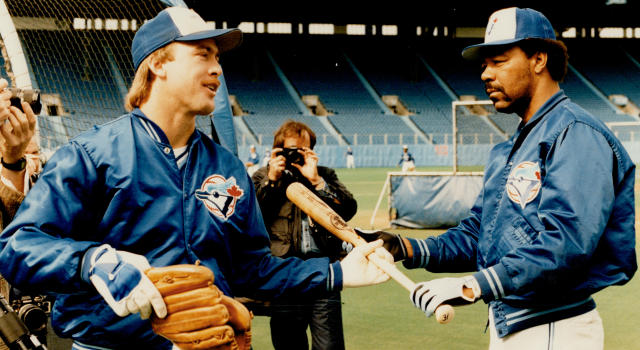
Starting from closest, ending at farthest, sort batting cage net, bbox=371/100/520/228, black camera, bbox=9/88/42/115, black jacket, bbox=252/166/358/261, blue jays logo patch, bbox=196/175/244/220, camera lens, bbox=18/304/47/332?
1. blue jays logo patch, bbox=196/175/244/220
2. black camera, bbox=9/88/42/115
3. camera lens, bbox=18/304/47/332
4. black jacket, bbox=252/166/358/261
5. batting cage net, bbox=371/100/520/228

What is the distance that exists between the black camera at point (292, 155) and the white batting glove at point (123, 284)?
2507 millimetres

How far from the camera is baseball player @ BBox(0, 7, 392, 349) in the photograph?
180 cm

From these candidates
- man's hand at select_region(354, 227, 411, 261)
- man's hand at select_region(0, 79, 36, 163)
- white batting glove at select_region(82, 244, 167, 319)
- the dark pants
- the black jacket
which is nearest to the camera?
white batting glove at select_region(82, 244, 167, 319)

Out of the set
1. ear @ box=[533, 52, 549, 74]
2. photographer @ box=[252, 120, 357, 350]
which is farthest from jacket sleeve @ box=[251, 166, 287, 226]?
ear @ box=[533, 52, 549, 74]

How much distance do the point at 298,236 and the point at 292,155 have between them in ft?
1.87

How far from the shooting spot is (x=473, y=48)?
9.04ft

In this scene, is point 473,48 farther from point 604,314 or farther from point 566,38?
point 566,38

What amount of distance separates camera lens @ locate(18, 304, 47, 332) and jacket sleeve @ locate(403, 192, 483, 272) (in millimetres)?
2095

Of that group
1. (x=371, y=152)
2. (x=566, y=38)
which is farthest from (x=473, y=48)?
(x=566, y=38)

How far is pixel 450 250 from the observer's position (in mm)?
3086

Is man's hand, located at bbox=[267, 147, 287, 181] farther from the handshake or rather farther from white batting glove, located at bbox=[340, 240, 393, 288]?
white batting glove, located at bbox=[340, 240, 393, 288]

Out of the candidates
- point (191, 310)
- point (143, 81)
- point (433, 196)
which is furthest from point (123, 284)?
point (433, 196)

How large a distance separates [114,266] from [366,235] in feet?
5.43

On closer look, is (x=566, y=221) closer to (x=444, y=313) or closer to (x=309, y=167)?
(x=444, y=313)
